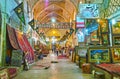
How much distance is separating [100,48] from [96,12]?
14.8 feet

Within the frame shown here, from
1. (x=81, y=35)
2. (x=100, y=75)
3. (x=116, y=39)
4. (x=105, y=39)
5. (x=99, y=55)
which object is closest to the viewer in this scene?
(x=100, y=75)

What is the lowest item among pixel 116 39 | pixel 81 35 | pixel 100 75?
pixel 100 75

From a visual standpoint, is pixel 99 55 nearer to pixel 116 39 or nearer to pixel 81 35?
pixel 116 39

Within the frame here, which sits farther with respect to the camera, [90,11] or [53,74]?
[90,11]

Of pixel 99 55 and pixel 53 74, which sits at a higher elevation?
pixel 99 55

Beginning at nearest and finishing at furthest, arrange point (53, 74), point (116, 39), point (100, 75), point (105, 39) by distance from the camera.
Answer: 1. point (100, 75)
2. point (53, 74)
3. point (116, 39)
4. point (105, 39)

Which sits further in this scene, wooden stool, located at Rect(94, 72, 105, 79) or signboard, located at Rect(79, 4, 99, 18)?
signboard, located at Rect(79, 4, 99, 18)

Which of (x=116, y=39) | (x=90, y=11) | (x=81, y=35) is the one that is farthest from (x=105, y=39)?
(x=81, y=35)

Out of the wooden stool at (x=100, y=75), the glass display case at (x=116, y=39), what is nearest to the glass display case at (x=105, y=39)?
the glass display case at (x=116, y=39)

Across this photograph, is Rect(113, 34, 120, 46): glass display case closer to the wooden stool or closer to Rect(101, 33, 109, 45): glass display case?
Rect(101, 33, 109, 45): glass display case

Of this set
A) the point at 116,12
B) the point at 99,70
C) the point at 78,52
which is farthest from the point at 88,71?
the point at 78,52

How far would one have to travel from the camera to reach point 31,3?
26.8 meters

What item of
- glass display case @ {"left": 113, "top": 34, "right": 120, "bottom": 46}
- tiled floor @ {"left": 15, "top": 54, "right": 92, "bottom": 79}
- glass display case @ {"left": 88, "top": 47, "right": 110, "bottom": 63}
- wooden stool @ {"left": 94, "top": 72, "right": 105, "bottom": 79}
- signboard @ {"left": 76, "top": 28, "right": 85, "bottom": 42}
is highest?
signboard @ {"left": 76, "top": 28, "right": 85, "bottom": 42}

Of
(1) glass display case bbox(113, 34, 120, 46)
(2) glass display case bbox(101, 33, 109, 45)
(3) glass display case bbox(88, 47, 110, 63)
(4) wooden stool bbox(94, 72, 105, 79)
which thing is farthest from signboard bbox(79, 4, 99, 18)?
(4) wooden stool bbox(94, 72, 105, 79)
